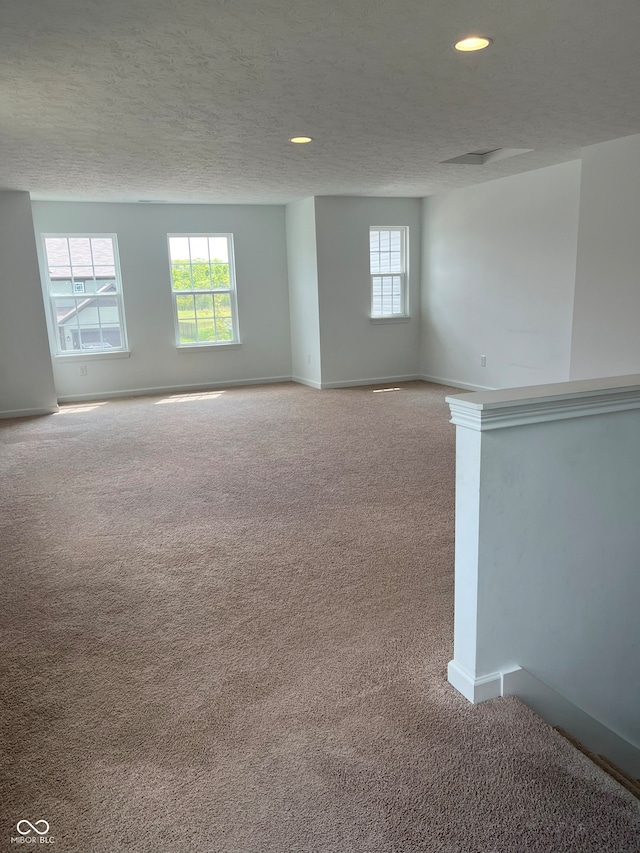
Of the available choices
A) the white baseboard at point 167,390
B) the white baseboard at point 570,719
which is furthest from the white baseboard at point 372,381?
the white baseboard at point 570,719

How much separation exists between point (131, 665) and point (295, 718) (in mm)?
687

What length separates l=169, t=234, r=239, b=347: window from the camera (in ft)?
25.7

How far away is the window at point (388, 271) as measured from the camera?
792cm

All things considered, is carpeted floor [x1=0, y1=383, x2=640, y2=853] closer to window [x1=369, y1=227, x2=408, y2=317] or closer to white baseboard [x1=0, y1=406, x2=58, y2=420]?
white baseboard [x1=0, y1=406, x2=58, y2=420]

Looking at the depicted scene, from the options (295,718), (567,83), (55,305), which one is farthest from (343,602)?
(55,305)

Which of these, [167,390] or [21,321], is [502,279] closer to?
[167,390]

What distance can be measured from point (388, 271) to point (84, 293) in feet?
13.2

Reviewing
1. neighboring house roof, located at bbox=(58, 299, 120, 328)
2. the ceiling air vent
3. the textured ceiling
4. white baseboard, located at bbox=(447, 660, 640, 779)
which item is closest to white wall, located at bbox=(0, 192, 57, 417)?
neighboring house roof, located at bbox=(58, 299, 120, 328)

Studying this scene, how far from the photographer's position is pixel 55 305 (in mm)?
7320

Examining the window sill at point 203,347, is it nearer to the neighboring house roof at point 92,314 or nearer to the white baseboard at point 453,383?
the neighboring house roof at point 92,314

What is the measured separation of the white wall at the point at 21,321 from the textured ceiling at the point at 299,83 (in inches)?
37.7

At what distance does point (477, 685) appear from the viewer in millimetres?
1851

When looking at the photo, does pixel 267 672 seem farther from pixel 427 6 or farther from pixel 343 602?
pixel 427 6

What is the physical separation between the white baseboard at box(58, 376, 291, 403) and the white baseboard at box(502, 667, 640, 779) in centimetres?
667
